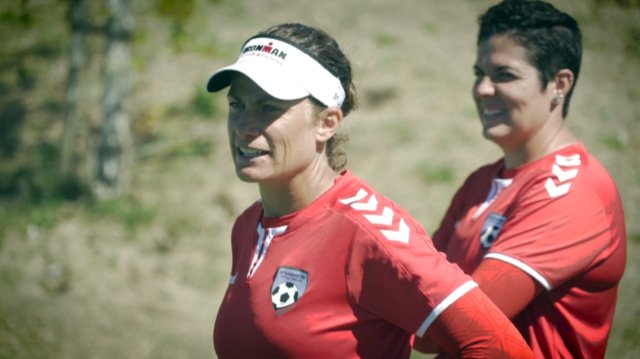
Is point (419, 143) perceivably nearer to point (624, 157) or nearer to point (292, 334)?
point (624, 157)

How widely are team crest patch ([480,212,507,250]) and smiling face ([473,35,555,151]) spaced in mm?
370

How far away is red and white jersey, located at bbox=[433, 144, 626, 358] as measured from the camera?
2.42 m

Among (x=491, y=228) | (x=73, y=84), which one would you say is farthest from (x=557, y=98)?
(x=73, y=84)

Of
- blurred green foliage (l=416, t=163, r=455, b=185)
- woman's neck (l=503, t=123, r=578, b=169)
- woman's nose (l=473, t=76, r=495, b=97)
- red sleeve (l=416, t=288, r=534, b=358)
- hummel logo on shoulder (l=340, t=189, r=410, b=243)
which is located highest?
woman's nose (l=473, t=76, r=495, b=97)

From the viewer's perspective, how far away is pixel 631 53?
473 inches

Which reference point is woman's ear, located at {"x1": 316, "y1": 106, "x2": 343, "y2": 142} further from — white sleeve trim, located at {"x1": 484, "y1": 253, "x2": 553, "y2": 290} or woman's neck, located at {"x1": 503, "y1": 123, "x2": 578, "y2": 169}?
woman's neck, located at {"x1": 503, "y1": 123, "x2": 578, "y2": 169}

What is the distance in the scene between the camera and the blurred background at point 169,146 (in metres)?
6.80

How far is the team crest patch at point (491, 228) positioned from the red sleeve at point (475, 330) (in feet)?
2.00

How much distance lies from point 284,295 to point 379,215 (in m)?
0.39

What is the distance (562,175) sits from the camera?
2607 mm

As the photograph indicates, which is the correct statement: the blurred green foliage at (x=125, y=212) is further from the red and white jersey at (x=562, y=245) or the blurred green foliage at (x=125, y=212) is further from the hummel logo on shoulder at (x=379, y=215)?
the hummel logo on shoulder at (x=379, y=215)

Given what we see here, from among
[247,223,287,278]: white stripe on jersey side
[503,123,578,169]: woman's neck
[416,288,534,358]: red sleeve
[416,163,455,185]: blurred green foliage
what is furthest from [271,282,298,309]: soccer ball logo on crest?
[416,163,455,185]: blurred green foliage

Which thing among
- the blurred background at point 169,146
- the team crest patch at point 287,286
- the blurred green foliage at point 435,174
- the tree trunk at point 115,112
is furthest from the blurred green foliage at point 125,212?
the team crest patch at point 287,286

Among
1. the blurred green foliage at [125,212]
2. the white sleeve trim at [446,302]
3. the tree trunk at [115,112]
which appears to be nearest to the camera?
the white sleeve trim at [446,302]
